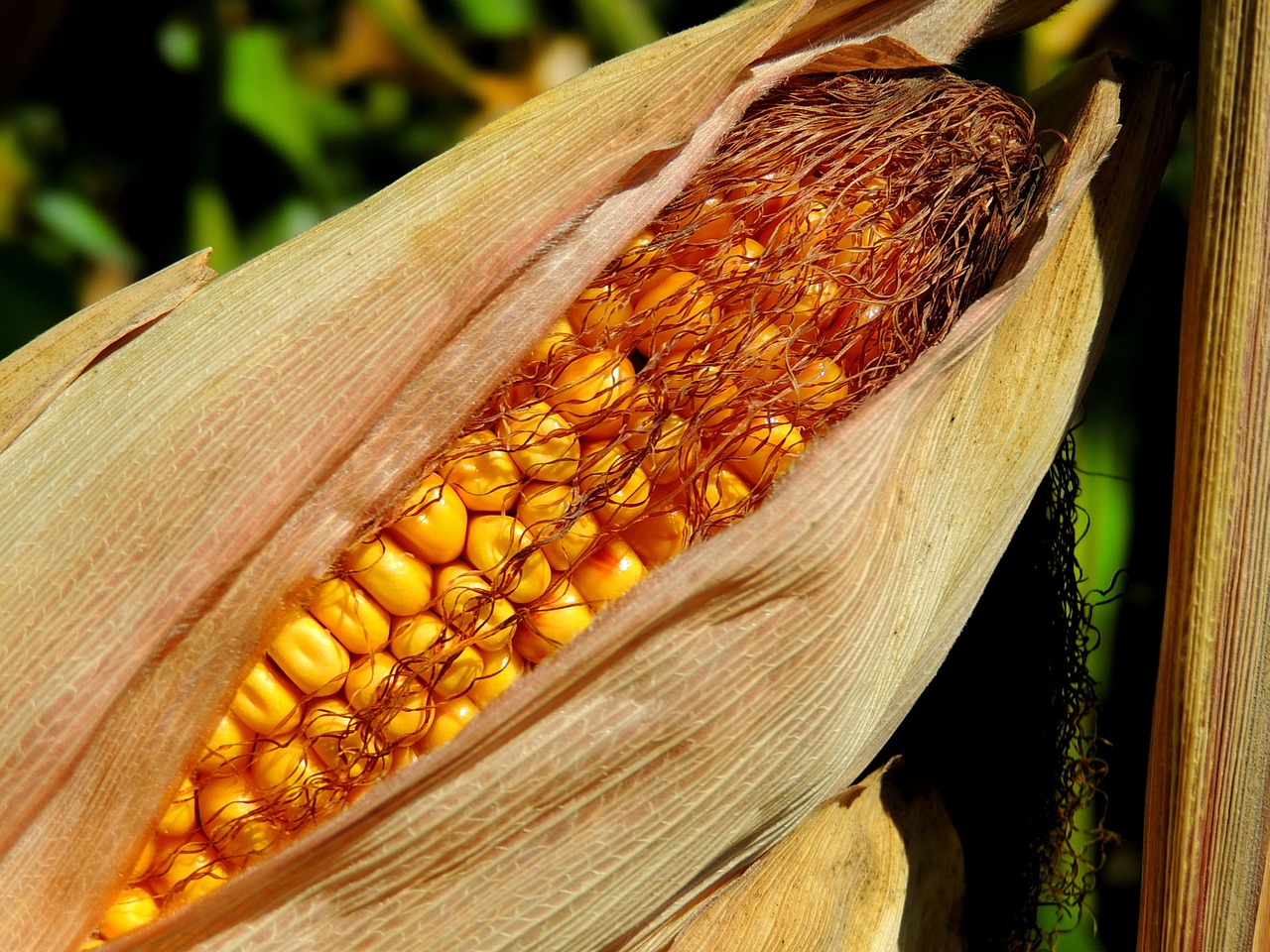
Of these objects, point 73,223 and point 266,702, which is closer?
point 266,702

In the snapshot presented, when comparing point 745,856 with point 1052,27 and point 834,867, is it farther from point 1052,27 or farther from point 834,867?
point 1052,27

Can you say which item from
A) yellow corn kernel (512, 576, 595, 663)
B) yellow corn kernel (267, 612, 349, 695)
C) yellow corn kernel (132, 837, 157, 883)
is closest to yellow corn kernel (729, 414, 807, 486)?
yellow corn kernel (512, 576, 595, 663)

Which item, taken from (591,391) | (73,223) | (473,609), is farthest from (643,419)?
(73,223)

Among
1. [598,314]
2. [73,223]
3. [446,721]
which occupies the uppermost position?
[73,223]

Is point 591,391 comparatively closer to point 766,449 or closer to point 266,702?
point 766,449

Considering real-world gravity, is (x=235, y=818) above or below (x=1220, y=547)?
above

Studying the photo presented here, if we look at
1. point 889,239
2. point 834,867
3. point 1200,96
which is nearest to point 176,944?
point 834,867

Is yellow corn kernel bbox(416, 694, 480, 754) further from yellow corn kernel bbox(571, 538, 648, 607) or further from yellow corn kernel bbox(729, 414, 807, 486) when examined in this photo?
yellow corn kernel bbox(729, 414, 807, 486)
